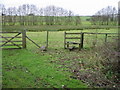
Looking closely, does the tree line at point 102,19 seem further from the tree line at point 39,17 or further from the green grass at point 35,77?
the green grass at point 35,77

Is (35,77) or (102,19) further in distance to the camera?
(102,19)

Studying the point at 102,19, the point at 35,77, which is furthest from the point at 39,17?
the point at 35,77

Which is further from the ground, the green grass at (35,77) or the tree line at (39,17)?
the tree line at (39,17)

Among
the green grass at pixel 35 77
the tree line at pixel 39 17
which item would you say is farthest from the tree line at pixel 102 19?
the green grass at pixel 35 77

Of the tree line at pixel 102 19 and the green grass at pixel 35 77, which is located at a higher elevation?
the tree line at pixel 102 19

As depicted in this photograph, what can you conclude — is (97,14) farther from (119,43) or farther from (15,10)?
(119,43)

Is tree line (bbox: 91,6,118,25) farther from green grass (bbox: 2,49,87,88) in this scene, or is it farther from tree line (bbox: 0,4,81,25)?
green grass (bbox: 2,49,87,88)

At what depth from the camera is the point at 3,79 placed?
5754mm

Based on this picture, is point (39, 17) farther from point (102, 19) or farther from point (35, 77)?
point (35, 77)

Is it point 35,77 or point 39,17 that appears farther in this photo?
point 39,17

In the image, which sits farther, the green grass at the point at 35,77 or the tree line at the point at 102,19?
the tree line at the point at 102,19

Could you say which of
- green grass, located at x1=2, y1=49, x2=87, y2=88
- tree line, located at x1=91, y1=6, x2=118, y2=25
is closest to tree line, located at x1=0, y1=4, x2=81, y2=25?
tree line, located at x1=91, y1=6, x2=118, y2=25

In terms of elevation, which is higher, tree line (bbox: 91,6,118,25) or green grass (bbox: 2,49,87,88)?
tree line (bbox: 91,6,118,25)

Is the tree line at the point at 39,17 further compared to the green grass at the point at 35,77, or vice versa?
the tree line at the point at 39,17
